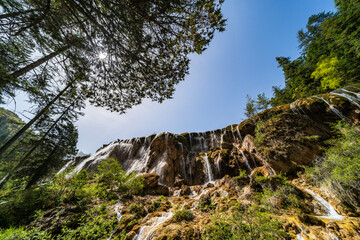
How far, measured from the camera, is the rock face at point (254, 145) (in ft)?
24.7

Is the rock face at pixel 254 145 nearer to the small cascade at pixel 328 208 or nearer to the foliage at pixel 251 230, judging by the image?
the small cascade at pixel 328 208

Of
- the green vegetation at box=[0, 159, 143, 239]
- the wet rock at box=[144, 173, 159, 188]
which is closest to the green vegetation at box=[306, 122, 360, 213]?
the green vegetation at box=[0, 159, 143, 239]

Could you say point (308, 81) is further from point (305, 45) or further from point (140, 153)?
point (140, 153)

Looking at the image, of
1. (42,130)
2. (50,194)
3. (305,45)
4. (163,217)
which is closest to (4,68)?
(50,194)

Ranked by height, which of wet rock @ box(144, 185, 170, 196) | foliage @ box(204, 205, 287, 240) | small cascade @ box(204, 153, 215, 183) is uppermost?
small cascade @ box(204, 153, 215, 183)

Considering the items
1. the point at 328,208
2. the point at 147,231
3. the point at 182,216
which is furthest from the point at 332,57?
the point at 147,231

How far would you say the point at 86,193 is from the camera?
17.4 ft

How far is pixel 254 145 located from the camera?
10.3 meters

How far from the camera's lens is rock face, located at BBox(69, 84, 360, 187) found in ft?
24.7

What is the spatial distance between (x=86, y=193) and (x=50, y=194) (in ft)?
5.51

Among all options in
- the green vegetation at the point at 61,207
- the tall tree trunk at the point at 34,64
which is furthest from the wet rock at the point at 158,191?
the tall tree trunk at the point at 34,64

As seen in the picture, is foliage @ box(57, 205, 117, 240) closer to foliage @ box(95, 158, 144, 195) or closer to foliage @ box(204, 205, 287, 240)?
foliage @ box(95, 158, 144, 195)

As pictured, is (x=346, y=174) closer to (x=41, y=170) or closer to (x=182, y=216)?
(x=182, y=216)

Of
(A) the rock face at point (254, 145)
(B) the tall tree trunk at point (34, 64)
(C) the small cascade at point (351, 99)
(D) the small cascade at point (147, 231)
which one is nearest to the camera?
(D) the small cascade at point (147, 231)
